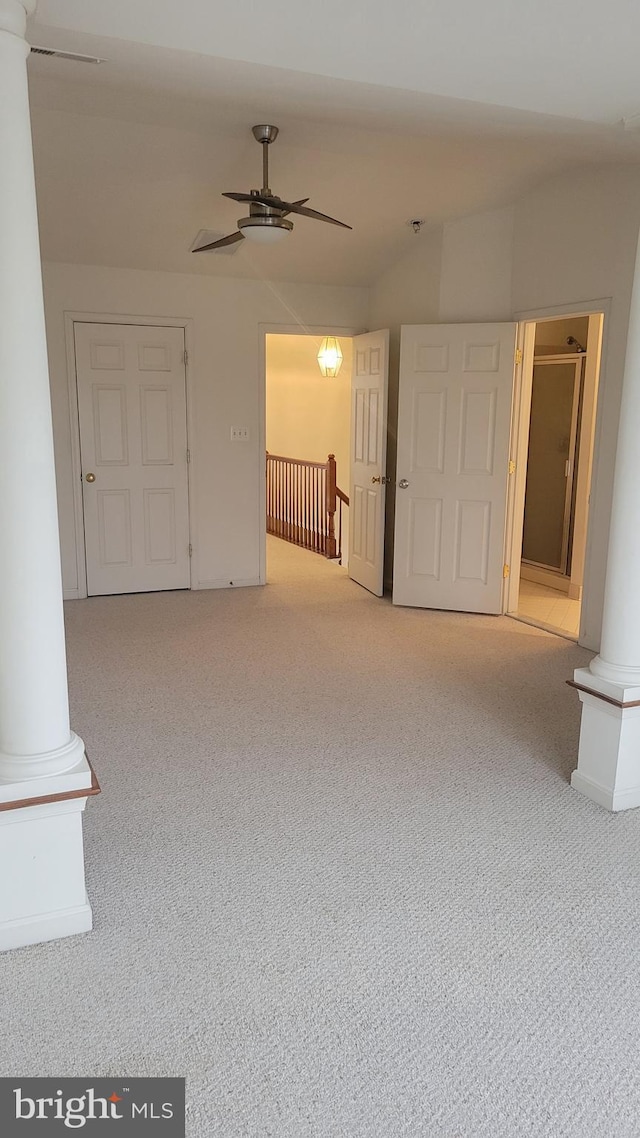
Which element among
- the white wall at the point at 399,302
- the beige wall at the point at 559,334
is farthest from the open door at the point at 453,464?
the beige wall at the point at 559,334

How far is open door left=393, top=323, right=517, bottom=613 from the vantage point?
5371 mm

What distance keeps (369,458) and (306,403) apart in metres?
3.80

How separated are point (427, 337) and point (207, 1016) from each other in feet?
15.0

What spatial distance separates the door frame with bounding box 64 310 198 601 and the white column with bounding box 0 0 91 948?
379 centimetres

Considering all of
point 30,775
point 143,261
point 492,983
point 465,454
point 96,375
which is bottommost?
point 492,983

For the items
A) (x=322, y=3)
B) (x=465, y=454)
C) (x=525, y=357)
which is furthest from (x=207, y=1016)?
(x=525, y=357)

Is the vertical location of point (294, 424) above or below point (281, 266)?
below

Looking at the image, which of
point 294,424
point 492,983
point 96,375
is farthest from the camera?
point 294,424

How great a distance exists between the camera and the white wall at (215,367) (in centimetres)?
566

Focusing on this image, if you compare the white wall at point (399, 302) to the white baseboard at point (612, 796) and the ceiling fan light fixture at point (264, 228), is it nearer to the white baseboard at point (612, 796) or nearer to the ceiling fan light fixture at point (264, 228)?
the ceiling fan light fixture at point (264, 228)

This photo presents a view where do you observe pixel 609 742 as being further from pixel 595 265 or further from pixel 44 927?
pixel 595 265

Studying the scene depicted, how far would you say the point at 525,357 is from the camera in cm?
539

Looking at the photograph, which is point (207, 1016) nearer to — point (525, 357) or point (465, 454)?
point (465, 454)

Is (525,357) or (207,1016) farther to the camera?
(525,357)
